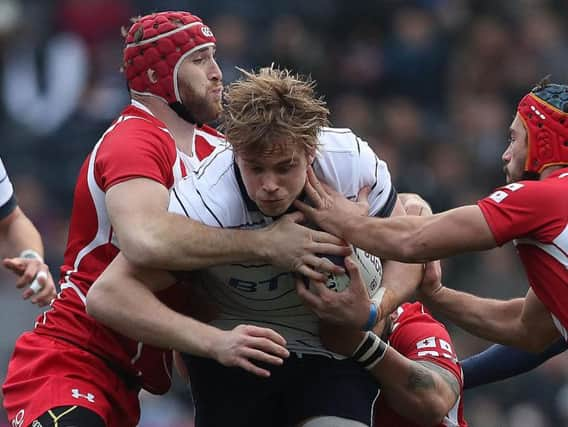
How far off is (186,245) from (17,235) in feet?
5.83

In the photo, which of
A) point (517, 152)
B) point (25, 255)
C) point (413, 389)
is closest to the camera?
point (517, 152)

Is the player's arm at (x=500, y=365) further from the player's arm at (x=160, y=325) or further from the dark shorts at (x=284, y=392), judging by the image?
the player's arm at (x=160, y=325)

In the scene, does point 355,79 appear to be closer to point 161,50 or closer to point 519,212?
point 161,50

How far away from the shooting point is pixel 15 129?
13.2 metres

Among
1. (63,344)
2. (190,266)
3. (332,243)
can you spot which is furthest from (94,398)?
(332,243)

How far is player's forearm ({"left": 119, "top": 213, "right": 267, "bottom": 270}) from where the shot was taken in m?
5.64

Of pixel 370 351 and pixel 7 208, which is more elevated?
pixel 370 351

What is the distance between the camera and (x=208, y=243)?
5.68 meters

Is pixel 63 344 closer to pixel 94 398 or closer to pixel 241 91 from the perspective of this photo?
pixel 94 398

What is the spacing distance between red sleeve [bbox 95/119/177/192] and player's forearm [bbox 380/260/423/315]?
982mm

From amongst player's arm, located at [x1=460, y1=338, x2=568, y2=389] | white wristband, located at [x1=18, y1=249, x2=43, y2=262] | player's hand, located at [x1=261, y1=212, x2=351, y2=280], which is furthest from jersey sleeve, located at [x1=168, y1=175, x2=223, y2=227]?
player's arm, located at [x1=460, y1=338, x2=568, y2=389]

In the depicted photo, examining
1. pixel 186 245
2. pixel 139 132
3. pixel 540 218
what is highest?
pixel 540 218

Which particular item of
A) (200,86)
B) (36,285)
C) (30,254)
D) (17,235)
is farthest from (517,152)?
(17,235)

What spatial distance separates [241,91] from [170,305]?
1.02 metres
